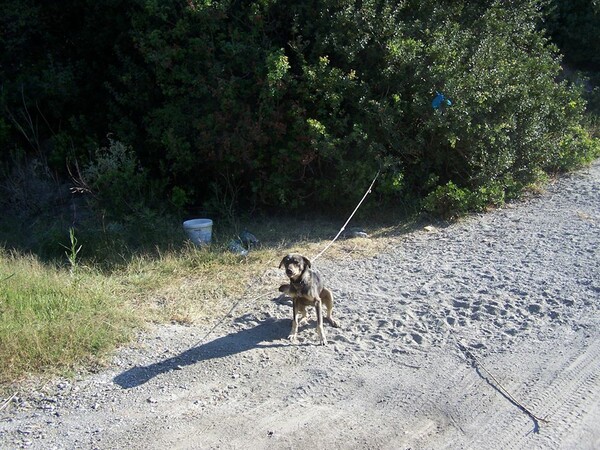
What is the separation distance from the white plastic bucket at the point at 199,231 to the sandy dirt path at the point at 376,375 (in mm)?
1315

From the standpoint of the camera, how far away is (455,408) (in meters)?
5.24

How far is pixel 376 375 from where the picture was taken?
19.0 feet

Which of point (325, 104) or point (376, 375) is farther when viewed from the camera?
point (325, 104)

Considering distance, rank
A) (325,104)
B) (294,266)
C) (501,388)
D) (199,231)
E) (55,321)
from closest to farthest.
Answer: (501,388), (294,266), (55,321), (199,231), (325,104)

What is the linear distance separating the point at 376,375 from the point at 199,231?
13.2 ft

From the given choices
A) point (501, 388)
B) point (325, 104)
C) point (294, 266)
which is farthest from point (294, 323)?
point (325, 104)

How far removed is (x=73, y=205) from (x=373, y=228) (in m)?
4.72

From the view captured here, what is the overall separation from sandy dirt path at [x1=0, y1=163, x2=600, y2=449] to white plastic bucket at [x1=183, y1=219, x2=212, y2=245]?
4.31ft

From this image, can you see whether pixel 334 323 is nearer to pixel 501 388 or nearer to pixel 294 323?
pixel 294 323

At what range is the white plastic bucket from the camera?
9.18m

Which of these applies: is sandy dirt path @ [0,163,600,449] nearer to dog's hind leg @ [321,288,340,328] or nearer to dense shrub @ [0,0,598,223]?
dog's hind leg @ [321,288,340,328]

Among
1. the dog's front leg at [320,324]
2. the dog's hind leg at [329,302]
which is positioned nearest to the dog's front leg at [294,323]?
the dog's front leg at [320,324]

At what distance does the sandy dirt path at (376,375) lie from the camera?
5.00 metres

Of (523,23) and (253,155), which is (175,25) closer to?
(253,155)
